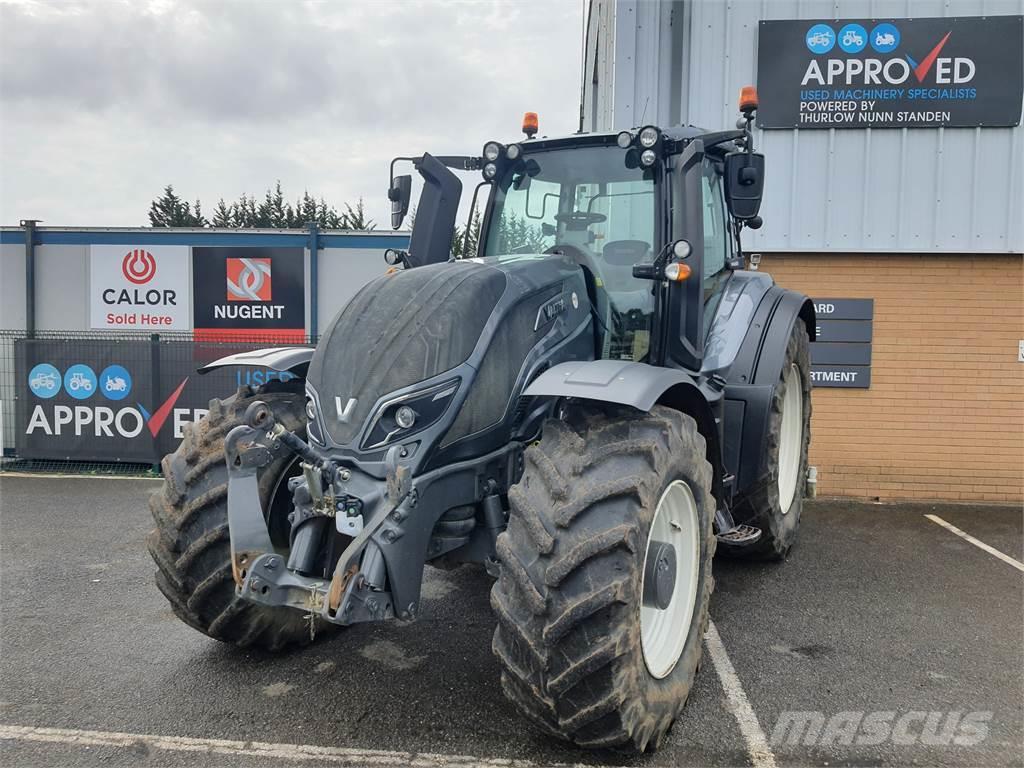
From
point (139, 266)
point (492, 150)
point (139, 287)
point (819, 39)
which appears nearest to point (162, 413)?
point (139, 287)

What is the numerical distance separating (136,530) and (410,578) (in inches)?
180

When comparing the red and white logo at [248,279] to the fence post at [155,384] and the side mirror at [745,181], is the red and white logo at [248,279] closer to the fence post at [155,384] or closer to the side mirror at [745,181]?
the fence post at [155,384]

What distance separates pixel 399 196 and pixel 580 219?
1034mm

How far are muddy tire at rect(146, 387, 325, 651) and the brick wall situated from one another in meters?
5.88

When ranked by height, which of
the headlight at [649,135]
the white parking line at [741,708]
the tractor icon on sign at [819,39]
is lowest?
the white parking line at [741,708]

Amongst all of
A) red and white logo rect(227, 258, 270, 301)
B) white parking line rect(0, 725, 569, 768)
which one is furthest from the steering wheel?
red and white logo rect(227, 258, 270, 301)

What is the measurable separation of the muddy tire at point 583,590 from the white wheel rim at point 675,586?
213 mm

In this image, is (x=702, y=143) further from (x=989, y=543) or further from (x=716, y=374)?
(x=989, y=543)

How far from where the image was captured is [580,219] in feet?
14.5

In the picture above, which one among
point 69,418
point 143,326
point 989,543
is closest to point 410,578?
point 989,543

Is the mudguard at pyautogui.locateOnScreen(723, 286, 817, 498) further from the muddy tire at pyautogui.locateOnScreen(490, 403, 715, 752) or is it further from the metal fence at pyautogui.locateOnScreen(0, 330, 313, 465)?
the metal fence at pyautogui.locateOnScreen(0, 330, 313, 465)

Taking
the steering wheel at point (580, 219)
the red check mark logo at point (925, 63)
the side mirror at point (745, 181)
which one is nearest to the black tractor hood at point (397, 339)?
the steering wheel at point (580, 219)

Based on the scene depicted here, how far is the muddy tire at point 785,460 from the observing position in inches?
196

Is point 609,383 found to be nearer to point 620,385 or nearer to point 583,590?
point 620,385
